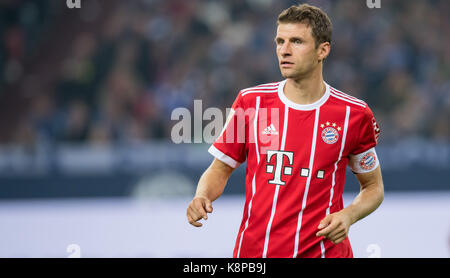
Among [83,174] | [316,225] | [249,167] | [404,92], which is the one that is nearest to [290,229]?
[316,225]

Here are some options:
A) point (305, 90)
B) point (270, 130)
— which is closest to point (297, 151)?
point (270, 130)

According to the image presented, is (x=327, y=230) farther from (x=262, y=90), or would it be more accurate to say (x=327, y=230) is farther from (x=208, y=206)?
(x=262, y=90)

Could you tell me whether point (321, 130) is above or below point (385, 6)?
below

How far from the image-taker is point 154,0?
876 centimetres

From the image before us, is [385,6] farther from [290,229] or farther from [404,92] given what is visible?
[290,229]

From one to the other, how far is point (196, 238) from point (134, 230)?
59cm

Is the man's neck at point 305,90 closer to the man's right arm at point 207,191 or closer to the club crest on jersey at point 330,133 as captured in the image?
the club crest on jersey at point 330,133

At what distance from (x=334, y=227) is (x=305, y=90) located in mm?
638

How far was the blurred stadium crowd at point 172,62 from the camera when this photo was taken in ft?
24.8

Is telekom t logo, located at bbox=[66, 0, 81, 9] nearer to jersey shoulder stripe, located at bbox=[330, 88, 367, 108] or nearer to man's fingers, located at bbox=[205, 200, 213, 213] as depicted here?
jersey shoulder stripe, located at bbox=[330, 88, 367, 108]

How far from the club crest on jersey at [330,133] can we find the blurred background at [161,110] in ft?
8.66

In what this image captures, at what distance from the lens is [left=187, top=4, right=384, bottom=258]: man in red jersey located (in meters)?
2.74

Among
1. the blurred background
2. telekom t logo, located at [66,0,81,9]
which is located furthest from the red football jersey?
telekom t logo, located at [66,0,81,9]

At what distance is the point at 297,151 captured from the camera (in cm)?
279
